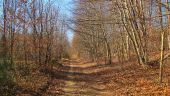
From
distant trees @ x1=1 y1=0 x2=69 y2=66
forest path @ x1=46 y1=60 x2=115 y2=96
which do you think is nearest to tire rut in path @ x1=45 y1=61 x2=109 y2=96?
forest path @ x1=46 y1=60 x2=115 y2=96

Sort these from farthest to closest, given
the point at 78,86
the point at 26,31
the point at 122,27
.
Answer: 1. the point at 122,27
2. the point at 26,31
3. the point at 78,86

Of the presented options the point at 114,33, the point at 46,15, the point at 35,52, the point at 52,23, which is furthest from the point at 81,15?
the point at 35,52

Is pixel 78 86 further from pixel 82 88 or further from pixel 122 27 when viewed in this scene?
pixel 122 27

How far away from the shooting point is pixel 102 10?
4741cm

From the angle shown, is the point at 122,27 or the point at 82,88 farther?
the point at 122,27

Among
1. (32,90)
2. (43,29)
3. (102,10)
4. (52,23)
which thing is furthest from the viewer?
(102,10)

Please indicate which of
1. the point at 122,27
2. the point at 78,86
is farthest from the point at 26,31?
the point at 122,27

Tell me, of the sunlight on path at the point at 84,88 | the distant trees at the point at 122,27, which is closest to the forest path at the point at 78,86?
the sunlight on path at the point at 84,88

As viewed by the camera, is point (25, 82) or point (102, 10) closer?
point (25, 82)

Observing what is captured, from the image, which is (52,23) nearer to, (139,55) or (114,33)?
(139,55)

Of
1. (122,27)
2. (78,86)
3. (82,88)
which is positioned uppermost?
(122,27)

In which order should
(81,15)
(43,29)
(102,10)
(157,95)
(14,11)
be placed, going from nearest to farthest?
(157,95) → (14,11) → (43,29) → (102,10) → (81,15)

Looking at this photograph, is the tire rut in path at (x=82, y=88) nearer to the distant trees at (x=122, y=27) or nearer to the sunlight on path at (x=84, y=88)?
the sunlight on path at (x=84, y=88)

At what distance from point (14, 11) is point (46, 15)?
8826 millimetres
